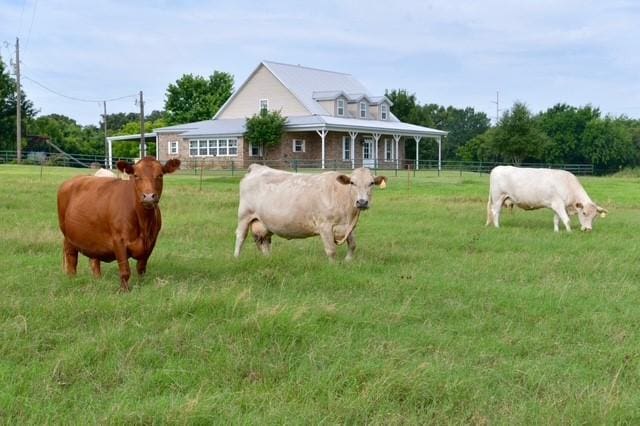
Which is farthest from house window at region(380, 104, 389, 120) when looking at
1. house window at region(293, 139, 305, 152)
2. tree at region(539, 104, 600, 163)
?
tree at region(539, 104, 600, 163)

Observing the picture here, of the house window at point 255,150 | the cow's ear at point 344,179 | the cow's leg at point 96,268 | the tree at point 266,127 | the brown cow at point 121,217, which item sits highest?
the tree at point 266,127

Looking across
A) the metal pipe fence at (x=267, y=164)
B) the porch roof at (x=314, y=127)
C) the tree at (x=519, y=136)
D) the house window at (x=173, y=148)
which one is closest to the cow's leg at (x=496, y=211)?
the metal pipe fence at (x=267, y=164)

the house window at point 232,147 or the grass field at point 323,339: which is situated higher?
the house window at point 232,147

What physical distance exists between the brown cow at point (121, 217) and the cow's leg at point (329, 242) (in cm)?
248

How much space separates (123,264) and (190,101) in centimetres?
6257

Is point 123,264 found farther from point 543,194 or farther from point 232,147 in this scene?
point 232,147

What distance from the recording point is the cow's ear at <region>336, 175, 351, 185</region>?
9.87 metres

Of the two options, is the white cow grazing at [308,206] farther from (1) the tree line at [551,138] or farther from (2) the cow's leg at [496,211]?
(1) the tree line at [551,138]

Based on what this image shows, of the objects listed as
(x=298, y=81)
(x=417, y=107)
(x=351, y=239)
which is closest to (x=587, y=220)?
(x=351, y=239)

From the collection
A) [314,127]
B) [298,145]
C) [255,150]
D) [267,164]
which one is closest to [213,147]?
[255,150]

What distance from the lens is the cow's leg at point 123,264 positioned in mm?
7633

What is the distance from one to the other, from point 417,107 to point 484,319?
5670 cm

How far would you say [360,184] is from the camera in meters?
9.72

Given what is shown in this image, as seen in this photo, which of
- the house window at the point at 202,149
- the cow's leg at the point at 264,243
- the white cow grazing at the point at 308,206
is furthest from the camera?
the house window at the point at 202,149
